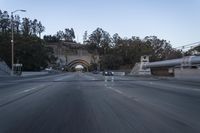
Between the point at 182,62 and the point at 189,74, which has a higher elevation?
the point at 182,62

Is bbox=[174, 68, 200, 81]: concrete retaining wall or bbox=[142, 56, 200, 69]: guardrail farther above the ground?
bbox=[142, 56, 200, 69]: guardrail

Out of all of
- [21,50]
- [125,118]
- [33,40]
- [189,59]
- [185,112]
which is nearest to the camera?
[125,118]

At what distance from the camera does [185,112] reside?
13875 millimetres

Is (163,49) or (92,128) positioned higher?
(163,49)

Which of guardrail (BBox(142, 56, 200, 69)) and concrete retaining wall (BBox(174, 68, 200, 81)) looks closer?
concrete retaining wall (BBox(174, 68, 200, 81))

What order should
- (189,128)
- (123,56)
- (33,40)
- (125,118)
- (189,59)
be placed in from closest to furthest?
(189,128)
(125,118)
(189,59)
(33,40)
(123,56)

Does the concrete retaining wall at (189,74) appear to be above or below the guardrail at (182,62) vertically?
below

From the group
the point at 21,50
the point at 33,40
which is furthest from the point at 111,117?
the point at 33,40

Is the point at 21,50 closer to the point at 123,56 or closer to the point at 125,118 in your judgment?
the point at 123,56

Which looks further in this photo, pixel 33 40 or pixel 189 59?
pixel 33 40

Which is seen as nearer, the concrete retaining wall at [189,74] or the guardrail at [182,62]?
the concrete retaining wall at [189,74]

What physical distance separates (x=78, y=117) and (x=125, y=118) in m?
1.54

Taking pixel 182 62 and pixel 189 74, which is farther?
pixel 182 62

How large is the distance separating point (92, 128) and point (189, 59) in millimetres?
60356
